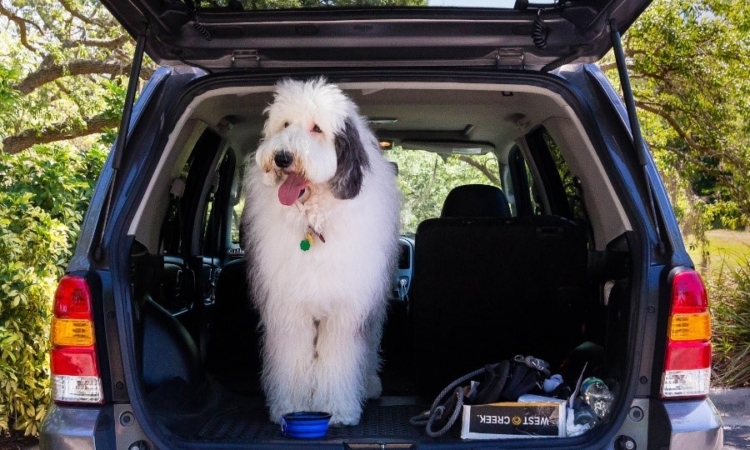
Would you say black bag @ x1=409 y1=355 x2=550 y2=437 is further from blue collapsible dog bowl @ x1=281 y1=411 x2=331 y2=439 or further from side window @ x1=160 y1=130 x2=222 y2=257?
side window @ x1=160 y1=130 x2=222 y2=257

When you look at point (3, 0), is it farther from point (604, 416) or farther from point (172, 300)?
point (604, 416)

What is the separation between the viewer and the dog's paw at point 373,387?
13.0 feet

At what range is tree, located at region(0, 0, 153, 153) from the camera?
10.4 m

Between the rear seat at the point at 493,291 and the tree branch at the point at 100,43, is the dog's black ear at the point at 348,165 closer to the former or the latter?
the rear seat at the point at 493,291

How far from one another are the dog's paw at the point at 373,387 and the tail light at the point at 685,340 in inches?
64.0

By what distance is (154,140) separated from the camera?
305cm

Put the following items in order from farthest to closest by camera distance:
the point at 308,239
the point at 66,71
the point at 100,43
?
the point at 100,43 < the point at 66,71 < the point at 308,239

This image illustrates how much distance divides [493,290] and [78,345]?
1940mm

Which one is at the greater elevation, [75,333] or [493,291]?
[493,291]

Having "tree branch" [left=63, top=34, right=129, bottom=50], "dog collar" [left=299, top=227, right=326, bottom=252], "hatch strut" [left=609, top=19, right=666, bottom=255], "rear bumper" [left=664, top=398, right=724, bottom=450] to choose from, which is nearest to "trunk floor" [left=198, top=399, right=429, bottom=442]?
"dog collar" [left=299, top=227, right=326, bottom=252]

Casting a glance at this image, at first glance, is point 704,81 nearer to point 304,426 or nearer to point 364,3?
point 364,3

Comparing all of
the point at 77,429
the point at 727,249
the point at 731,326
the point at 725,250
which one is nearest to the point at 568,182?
the point at 77,429

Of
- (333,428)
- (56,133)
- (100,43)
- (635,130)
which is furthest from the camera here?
(100,43)

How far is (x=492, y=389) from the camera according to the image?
126 inches
